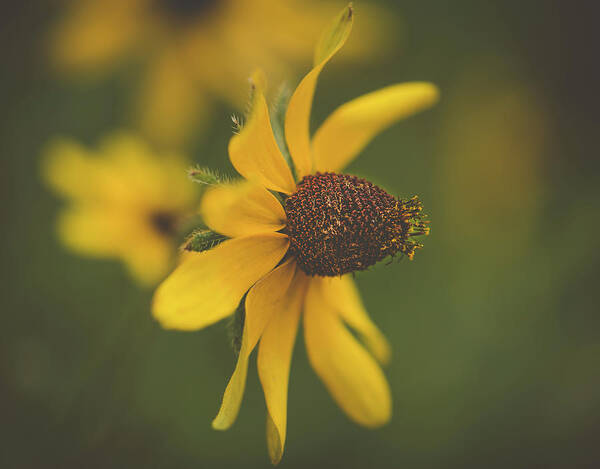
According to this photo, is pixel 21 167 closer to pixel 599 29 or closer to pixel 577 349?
pixel 577 349

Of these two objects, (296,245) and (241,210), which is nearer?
(241,210)

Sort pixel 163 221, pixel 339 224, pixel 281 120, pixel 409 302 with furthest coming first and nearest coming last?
pixel 409 302
pixel 163 221
pixel 281 120
pixel 339 224

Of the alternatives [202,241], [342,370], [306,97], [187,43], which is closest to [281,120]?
[306,97]

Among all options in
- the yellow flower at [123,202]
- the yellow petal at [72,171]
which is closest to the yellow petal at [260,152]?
the yellow flower at [123,202]

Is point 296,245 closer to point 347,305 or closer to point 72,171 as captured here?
point 347,305

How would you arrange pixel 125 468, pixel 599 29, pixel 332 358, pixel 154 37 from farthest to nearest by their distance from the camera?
pixel 599 29 < pixel 154 37 < pixel 125 468 < pixel 332 358

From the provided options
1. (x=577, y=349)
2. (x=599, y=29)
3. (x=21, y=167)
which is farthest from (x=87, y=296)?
(x=599, y=29)
